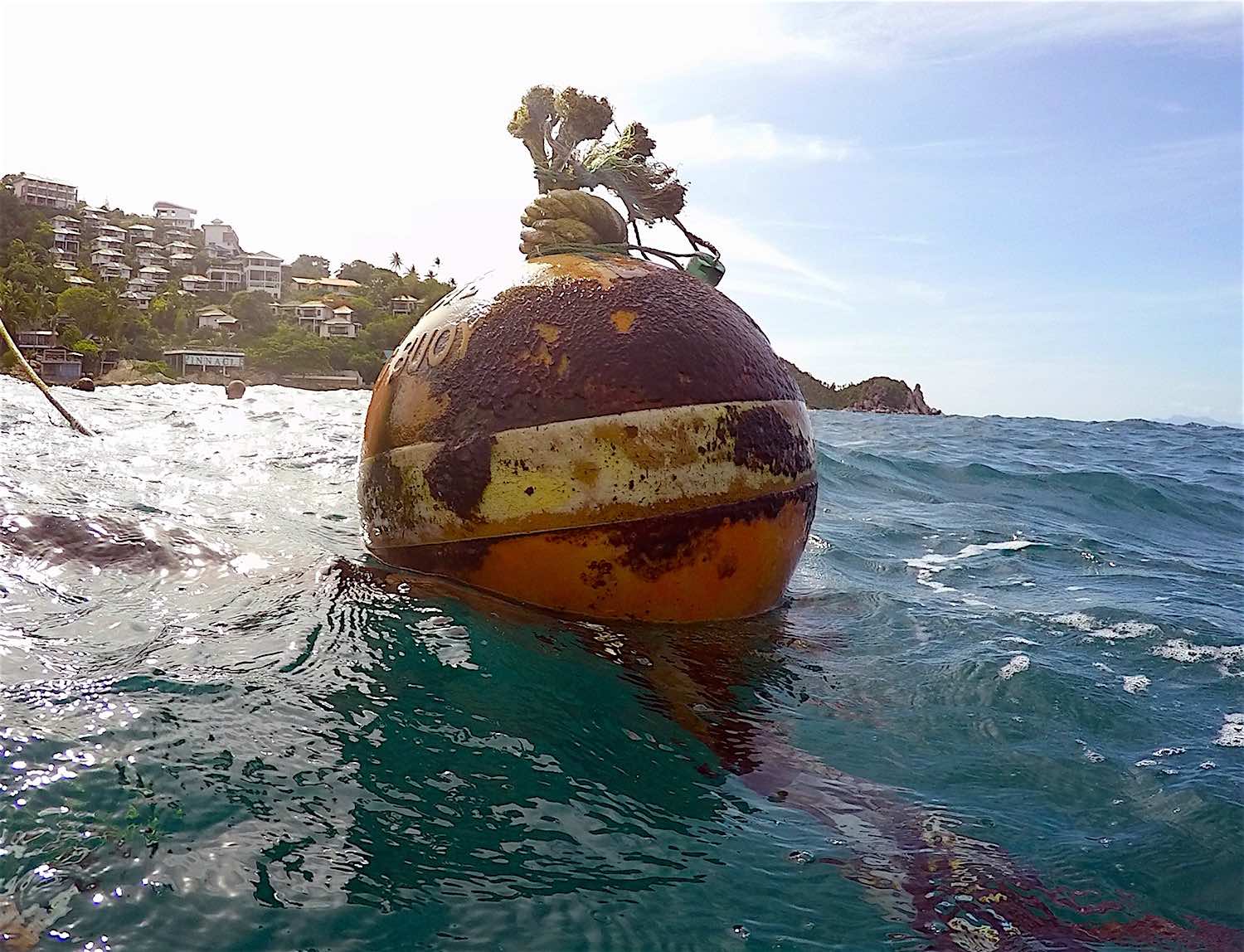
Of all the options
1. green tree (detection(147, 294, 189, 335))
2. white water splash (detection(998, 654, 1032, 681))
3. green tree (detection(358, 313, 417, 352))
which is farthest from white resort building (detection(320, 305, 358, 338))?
white water splash (detection(998, 654, 1032, 681))

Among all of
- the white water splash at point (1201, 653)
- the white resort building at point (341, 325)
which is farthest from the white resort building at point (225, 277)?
the white water splash at point (1201, 653)

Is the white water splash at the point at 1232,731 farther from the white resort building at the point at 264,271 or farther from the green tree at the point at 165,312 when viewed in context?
the white resort building at the point at 264,271

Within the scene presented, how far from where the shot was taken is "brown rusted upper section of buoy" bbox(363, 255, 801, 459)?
3.25 m

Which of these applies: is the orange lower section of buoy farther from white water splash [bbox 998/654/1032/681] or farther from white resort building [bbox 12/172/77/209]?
white resort building [bbox 12/172/77/209]

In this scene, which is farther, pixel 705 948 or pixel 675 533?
pixel 675 533

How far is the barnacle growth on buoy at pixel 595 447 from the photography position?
3227 mm

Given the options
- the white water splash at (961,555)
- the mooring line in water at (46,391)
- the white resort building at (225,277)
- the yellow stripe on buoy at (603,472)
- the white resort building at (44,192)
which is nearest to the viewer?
the yellow stripe on buoy at (603,472)

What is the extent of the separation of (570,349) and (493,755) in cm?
150

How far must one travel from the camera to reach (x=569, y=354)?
3.28 m

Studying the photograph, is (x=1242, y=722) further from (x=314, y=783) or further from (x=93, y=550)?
(x=93, y=550)

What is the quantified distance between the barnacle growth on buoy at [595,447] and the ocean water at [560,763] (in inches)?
7.5

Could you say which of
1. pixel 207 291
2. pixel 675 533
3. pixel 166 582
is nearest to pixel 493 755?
pixel 675 533

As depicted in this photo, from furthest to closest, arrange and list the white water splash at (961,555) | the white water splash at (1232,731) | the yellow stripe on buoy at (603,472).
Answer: the white water splash at (961,555) → the yellow stripe on buoy at (603,472) → the white water splash at (1232,731)

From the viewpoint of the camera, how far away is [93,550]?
356 cm
